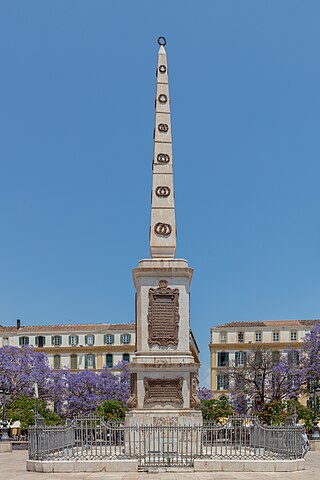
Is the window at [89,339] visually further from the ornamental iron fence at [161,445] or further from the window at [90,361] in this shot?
the ornamental iron fence at [161,445]

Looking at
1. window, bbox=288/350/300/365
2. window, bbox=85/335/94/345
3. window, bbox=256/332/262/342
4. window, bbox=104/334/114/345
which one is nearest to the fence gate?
window, bbox=288/350/300/365

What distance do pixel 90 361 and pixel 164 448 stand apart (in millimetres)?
70971

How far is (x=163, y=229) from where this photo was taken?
79.7 ft

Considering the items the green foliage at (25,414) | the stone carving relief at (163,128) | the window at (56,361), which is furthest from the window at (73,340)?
the stone carving relief at (163,128)

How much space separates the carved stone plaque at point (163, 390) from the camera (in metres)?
22.0

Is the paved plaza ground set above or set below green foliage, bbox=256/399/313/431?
above

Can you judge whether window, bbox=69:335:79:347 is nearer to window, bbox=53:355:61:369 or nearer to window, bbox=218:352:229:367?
window, bbox=53:355:61:369

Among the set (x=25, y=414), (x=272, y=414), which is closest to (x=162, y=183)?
(x=272, y=414)

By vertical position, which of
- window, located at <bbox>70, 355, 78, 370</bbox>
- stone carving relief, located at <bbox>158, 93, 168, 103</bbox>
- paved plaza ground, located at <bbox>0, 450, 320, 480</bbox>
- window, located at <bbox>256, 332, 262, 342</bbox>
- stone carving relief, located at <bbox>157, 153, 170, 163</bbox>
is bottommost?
window, located at <bbox>70, 355, 78, 370</bbox>

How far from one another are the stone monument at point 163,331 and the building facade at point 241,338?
212 feet

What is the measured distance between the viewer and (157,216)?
80.1 feet

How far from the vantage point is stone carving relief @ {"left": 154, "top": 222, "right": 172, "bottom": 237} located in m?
24.3

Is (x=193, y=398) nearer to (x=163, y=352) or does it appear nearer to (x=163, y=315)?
(x=163, y=352)

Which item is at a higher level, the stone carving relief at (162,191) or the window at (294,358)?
the stone carving relief at (162,191)
